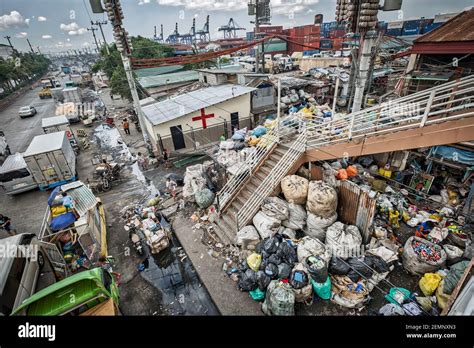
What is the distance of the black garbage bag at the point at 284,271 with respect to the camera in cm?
532

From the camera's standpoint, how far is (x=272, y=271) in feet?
17.7

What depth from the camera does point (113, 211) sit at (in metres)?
9.28

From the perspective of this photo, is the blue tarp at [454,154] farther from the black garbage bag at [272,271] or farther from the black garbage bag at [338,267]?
the black garbage bag at [272,271]

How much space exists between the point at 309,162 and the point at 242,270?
4.13 metres

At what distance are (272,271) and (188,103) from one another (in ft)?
36.6

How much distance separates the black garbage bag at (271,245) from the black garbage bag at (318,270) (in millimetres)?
948

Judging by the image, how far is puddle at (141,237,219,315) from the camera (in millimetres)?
5531

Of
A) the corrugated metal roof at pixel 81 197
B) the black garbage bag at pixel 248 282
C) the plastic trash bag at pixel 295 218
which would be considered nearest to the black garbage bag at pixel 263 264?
the black garbage bag at pixel 248 282

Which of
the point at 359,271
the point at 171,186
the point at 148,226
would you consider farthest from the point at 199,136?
the point at 359,271

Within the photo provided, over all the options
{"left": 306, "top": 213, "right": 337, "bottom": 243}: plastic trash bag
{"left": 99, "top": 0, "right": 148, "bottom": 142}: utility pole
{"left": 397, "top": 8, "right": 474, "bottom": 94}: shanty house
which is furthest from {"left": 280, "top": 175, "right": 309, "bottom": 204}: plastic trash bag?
{"left": 99, "top": 0, "right": 148, "bottom": 142}: utility pole

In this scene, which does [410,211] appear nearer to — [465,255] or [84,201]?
[465,255]

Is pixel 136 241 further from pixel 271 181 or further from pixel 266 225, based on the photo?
pixel 271 181

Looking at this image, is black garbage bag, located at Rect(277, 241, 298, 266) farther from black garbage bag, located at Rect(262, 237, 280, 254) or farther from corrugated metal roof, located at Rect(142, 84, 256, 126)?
corrugated metal roof, located at Rect(142, 84, 256, 126)

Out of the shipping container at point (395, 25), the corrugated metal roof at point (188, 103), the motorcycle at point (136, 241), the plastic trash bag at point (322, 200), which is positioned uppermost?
the shipping container at point (395, 25)
